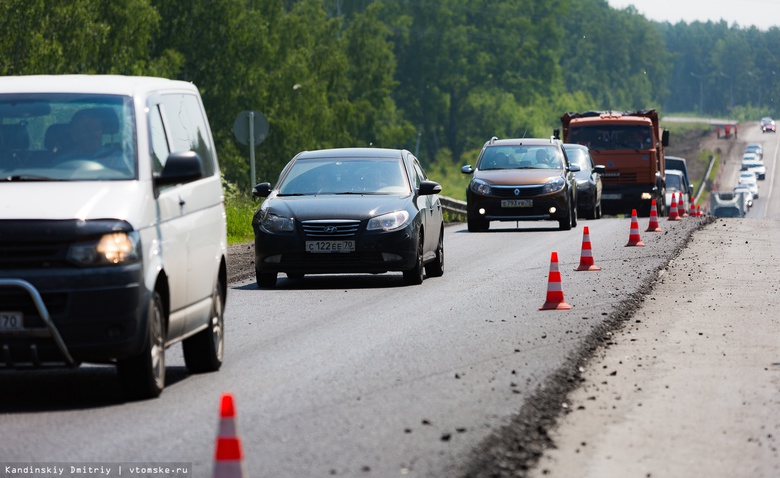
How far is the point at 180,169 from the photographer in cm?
897

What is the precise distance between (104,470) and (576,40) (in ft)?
574

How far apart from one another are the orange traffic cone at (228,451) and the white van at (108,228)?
3179 millimetres

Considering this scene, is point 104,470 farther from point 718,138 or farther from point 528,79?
point 718,138

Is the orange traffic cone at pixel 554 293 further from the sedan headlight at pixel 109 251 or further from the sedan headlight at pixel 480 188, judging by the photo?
the sedan headlight at pixel 480 188

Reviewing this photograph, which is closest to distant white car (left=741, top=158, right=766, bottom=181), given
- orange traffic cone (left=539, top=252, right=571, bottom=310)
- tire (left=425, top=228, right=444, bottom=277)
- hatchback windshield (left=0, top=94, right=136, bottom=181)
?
tire (left=425, top=228, right=444, bottom=277)

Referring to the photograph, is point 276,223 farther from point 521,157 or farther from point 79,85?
point 521,157

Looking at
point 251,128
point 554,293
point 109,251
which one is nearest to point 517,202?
point 251,128

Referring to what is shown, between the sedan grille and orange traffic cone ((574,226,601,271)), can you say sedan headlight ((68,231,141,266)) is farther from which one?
orange traffic cone ((574,226,601,271))

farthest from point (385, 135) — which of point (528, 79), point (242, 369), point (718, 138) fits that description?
point (242, 369)

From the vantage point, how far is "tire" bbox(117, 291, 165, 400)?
8.68m

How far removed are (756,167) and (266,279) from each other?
10923 centimetres

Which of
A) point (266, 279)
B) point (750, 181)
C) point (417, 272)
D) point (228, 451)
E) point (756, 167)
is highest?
point (228, 451)

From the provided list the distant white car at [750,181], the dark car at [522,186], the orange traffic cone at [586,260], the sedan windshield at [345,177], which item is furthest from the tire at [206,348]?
the distant white car at [750,181]

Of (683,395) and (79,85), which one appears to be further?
(79,85)
